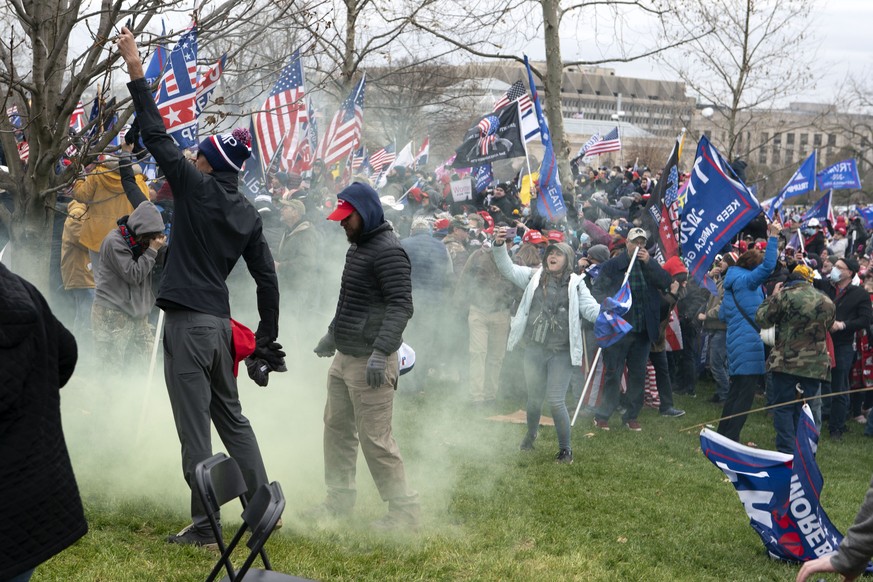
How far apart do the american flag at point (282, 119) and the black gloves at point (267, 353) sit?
19.5 ft

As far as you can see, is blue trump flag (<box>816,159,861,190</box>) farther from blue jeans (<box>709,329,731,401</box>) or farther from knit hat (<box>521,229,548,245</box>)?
knit hat (<box>521,229,548,245</box>)

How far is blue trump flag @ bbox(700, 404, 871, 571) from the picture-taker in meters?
5.43

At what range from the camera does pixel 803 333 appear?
8.75 meters

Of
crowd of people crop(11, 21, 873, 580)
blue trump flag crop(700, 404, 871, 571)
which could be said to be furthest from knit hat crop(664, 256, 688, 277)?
blue trump flag crop(700, 404, 871, 571)

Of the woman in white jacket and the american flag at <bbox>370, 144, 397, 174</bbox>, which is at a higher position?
the american flag at <bbox>370, 144, 397, 174</bbox>

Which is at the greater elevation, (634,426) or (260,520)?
(260,520)

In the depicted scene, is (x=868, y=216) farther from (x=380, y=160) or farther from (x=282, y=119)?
(x=282, y=119)

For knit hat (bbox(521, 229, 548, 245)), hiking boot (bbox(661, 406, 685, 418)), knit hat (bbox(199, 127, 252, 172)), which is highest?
knit hat (bbox(199, 127, 252, 172))

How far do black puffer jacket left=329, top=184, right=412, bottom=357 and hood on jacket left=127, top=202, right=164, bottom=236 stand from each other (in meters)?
2.39

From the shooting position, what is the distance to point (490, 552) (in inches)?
213

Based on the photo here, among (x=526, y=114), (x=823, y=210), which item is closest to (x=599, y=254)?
(x=526, y=114)

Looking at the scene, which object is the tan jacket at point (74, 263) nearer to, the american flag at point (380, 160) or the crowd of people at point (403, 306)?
the crowd of people at point (403, 306)

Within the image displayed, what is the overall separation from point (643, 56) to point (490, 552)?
17.0 m

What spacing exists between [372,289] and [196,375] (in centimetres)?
Answer: 120
